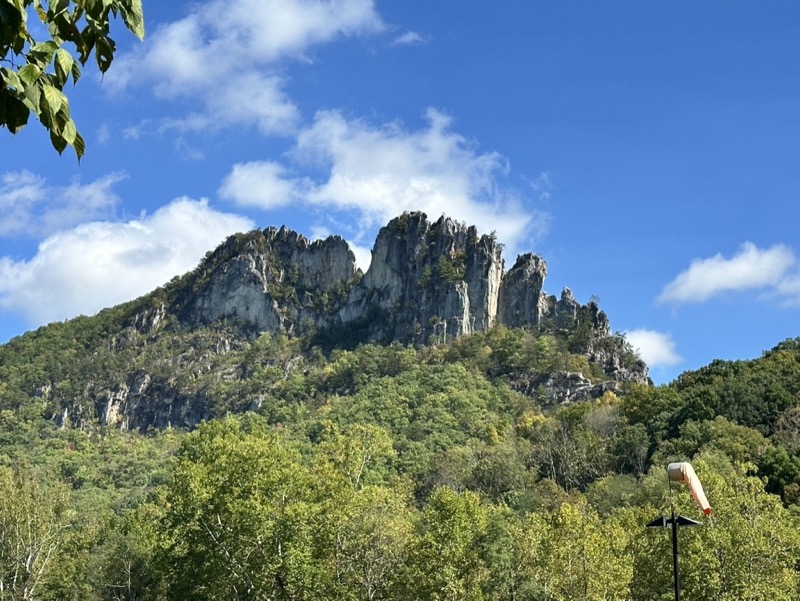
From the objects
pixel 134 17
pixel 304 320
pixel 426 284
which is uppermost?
pixel 426 284

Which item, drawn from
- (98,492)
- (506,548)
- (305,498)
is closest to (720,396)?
(506,548)

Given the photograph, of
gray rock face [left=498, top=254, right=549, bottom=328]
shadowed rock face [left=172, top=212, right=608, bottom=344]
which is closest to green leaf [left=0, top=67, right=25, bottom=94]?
shadowed rock face [left=172, top=212, right=608, bottom=344]

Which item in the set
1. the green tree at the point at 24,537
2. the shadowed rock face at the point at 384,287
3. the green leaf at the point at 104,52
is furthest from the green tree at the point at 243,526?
the shadowed rock face at the point at 384,287

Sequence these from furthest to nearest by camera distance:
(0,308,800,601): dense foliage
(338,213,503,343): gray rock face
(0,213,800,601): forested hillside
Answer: (338,213,503,343): gray rock face, (0,213,800,601): forested hillside, (0,308,800,601): dense foliage

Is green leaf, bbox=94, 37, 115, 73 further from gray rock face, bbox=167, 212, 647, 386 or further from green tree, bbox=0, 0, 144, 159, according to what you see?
gray rock face, bbox=167, 212, 647, 386

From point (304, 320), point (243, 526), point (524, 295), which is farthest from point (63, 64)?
point (304, 320)

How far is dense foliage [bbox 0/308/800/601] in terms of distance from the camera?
27.7 meters

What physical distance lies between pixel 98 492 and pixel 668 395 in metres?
54.4

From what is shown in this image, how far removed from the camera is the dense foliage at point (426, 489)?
27.7 meters

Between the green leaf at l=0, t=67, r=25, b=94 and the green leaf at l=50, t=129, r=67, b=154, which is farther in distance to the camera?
the green leaf at l=50, t=129, r=67, b=154

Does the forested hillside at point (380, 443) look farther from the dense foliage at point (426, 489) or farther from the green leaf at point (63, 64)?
the green leaf at point (63, 64)

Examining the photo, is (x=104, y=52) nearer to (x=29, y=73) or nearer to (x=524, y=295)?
(x=29, y=73)

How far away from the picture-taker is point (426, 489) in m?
63.7

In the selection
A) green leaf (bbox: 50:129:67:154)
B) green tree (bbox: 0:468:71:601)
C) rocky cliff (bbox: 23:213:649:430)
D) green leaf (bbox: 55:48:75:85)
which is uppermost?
rocky cliff (bbox: 23:213:649:430)
